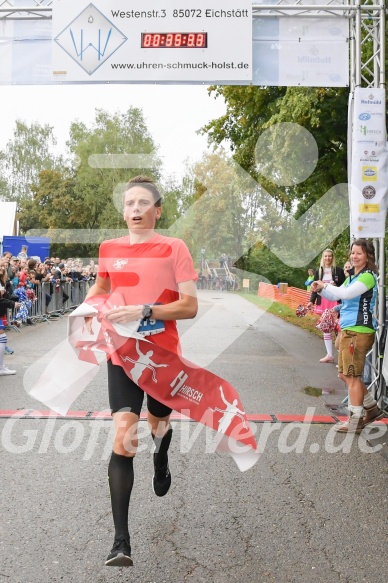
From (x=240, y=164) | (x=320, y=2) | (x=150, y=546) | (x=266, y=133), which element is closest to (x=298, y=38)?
(x=320, y=2)

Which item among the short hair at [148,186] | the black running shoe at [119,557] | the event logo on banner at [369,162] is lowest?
the black running shoe at [119,557]

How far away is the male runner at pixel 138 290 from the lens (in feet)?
Result: 11.0

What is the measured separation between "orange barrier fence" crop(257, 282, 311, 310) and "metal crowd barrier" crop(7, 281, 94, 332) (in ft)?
25.2

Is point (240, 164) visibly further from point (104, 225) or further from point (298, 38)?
point (104, 225)

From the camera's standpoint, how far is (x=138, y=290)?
140 inches

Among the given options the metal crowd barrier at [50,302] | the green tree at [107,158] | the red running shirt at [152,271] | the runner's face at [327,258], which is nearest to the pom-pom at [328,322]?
the runner's face at [327,258]

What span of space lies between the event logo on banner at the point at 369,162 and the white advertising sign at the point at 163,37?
1.43 m

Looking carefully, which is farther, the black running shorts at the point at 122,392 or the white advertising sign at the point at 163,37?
the white advertising sign at the point at 163,37

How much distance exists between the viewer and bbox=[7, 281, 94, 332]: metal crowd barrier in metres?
15.6

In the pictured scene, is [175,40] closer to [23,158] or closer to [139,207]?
[139,207]

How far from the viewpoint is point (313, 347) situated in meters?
13.2

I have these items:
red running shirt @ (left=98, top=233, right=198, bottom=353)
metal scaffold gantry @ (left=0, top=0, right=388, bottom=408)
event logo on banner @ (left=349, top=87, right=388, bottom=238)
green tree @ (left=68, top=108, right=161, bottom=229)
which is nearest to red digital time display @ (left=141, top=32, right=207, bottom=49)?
metal scaffold gantry @ (left=0, top=0, right=388, bottom=408)

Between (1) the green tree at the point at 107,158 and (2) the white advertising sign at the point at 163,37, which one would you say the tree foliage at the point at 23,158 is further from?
(2) the white advertising sign at the point at 163,37

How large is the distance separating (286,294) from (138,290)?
25.1 meters
